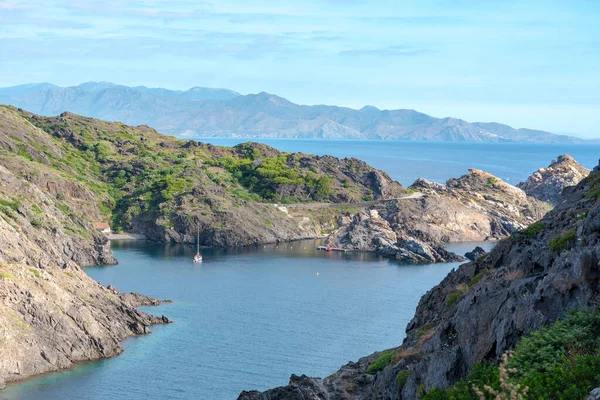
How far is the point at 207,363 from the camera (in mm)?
66062

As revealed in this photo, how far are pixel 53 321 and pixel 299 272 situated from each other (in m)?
52.3

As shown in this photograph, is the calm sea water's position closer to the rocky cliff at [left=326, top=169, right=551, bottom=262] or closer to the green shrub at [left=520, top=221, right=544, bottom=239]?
the rocky cliff at [left=326, top=169, right=551, bottom=262]

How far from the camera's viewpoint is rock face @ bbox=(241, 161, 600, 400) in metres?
26.1

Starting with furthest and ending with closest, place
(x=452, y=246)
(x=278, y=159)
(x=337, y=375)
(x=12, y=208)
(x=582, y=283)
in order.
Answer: (x=278, y=159)
(x=452, y=246)
(x=12, y=208)
(x=337, y=375)
(x=582, y=283)

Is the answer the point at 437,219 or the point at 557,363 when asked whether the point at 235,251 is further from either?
the point at 557,363

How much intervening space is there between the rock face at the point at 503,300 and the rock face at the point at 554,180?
145290 mm

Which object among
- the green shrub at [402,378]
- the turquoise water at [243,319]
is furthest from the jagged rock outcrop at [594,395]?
the turquoise water at [243,319]

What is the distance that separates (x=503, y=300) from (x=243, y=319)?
56.1 meters

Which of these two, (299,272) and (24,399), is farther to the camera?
(299,272)

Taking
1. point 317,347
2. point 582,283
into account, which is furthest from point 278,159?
point 582,283

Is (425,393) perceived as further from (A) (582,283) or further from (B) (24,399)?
(B) (24,399)

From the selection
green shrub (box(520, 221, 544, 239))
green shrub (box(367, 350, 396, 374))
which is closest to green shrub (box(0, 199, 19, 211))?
green shrub (box(367, 350, 396, 374))

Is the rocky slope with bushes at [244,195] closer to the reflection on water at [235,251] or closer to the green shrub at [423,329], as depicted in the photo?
the reflection on water at [235,251]

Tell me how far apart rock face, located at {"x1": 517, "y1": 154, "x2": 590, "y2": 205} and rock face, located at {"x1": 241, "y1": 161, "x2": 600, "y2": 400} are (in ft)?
477
